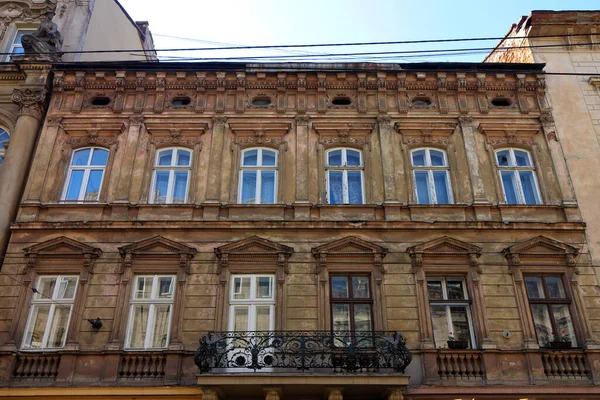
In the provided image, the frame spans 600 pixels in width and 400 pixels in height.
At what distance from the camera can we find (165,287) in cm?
1261

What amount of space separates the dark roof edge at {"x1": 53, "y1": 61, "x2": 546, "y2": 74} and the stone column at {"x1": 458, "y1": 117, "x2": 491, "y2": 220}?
5.80ft

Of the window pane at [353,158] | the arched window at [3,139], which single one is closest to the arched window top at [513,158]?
the window pane at [353,158]

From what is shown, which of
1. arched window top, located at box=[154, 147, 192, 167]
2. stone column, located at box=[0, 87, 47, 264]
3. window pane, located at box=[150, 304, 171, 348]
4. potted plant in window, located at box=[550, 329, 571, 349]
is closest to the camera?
potted plant in window, located at box=[550, 329, 571, 349]

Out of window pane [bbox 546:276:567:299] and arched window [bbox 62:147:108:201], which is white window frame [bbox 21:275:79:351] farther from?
window pane [bbox 546:276:567:299]

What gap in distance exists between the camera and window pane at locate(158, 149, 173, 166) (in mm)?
14625

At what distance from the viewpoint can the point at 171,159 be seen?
14633 mm

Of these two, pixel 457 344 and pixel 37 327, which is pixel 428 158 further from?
pixel 37 327

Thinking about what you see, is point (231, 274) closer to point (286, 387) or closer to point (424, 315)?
point (286, 387)

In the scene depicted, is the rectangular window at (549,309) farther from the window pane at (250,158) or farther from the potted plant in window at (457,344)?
the window pane at (250,158)

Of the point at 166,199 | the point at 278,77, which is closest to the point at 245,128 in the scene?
the point at 278,77

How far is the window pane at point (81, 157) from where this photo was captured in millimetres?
14602

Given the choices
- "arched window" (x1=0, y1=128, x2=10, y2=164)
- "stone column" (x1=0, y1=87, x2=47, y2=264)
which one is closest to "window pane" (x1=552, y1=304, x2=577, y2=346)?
"stone column" (x1=0, y1=87, x2=47, y2=264)

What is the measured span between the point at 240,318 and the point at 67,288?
4179 millimetres

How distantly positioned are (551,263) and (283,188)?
677 centimetres
